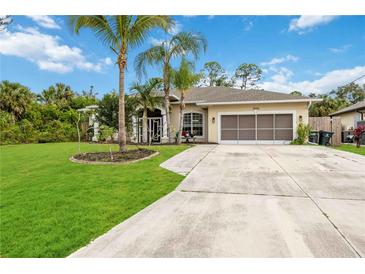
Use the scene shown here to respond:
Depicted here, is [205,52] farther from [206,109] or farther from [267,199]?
[267,199]

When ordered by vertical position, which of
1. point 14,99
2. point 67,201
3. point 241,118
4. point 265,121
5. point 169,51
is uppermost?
point 169,51

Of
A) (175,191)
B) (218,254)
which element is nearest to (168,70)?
(175,191)

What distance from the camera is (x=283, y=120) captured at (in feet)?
49.9

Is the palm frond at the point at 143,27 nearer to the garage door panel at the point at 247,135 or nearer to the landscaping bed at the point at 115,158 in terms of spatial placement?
the landscaping bed at the point at 115,158

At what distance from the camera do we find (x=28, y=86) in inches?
987

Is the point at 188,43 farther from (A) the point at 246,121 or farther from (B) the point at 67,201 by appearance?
(B) the point at 67,201

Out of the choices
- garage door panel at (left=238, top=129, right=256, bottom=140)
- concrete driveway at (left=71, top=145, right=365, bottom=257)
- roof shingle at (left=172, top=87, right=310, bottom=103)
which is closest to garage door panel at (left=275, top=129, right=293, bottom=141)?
garage door panel at (left=238, top=129, right=256, bottom=140)

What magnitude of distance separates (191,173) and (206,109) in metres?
11.2

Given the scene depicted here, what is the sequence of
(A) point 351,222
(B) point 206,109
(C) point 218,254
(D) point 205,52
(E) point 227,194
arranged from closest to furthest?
1. (C) point 218,254
2. (A) point 351,222
3. (E) point 227,194
4. (D) point 205,52
5. (B) point 206,109

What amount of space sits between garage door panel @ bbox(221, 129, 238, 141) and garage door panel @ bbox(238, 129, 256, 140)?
36 centimetres

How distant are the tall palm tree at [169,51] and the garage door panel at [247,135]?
6.31m

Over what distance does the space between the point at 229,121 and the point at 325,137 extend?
622 centimetres

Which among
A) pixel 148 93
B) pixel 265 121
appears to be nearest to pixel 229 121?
pixel 265 121

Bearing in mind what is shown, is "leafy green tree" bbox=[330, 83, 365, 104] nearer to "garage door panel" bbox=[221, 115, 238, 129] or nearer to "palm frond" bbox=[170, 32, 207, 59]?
"garage door panel" bbox=[221, 115, 238, 129]
